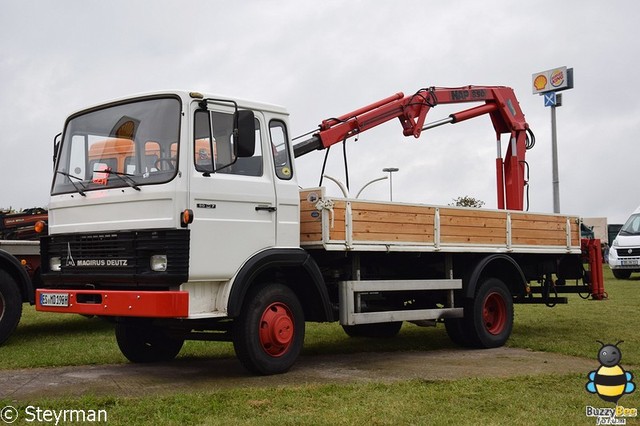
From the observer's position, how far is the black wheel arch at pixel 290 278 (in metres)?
7.47

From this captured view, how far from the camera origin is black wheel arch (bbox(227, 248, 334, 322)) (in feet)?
24.5

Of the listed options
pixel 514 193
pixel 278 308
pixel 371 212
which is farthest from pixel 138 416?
pixel 514 193

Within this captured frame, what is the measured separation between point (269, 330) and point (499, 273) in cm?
449

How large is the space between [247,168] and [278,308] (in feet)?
4.71

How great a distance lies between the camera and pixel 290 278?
8398mm

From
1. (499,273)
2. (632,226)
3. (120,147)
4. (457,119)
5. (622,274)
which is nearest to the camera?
(120,147)

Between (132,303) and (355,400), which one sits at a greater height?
(132,303)

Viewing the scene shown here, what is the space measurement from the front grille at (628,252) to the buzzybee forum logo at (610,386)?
1817 centimetres

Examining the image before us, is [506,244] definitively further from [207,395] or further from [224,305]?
[207,395]

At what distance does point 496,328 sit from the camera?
1076cm

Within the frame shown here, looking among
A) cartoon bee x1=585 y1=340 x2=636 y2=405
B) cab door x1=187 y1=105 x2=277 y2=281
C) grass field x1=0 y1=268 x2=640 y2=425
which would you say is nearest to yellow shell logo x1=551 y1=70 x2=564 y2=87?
grass field x1=0 y1=268 x2=640 y2=425

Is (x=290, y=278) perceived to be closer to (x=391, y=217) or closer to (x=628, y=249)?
(x=391, y=217)

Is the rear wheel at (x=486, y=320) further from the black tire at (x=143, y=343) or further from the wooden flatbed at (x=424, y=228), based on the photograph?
the black tire at (x=143, y=343)

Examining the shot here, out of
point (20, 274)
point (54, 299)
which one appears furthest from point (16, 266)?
point (54, 299)
